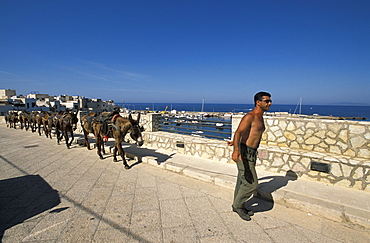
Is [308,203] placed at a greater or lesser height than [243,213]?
greater

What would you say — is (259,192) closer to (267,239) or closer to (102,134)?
(267,239)

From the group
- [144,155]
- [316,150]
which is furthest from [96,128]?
[316,150]

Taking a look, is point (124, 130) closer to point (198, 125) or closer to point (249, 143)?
point (198, 125)

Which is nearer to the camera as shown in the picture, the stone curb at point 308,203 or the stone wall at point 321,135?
the stone curb at point 308,203

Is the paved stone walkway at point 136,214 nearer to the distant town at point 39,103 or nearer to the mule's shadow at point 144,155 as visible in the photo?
the mule's shadow at point 144,155

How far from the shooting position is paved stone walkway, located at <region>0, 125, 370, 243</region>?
101 inches

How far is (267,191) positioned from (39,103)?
47.4 m

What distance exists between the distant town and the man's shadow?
3008 centimetres

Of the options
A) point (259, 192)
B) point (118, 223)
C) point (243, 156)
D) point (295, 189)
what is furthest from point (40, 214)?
point (295, 189)

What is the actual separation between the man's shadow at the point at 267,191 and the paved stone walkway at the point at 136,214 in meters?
0.04

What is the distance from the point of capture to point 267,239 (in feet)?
8.25

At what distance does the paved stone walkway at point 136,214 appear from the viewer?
2572mm

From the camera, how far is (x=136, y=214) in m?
3.10

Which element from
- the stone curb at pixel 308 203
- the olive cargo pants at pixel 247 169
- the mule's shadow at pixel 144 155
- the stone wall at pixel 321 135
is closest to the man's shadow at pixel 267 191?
the stone curb at pixel 308 203
